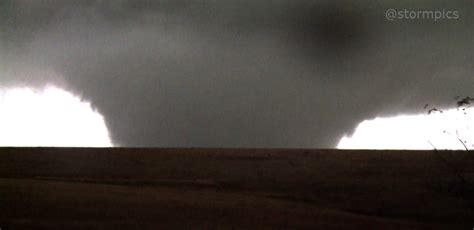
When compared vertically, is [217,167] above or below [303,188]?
above

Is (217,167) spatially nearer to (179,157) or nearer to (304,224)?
(179,157)

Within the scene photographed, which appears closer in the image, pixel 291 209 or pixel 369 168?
pixel 291 209

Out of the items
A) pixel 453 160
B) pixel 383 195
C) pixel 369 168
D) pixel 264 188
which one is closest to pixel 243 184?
pixel 264 188

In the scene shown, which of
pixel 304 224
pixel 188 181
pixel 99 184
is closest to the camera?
pixel 304 224

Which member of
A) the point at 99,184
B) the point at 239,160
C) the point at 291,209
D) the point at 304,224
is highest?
the point at 239,160

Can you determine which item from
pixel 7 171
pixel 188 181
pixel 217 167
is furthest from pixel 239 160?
pixel 7 171

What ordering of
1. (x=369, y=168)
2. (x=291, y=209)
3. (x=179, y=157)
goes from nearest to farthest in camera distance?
(x=291, y=209) → (x=369, y=168) → (x=179, y=157)
